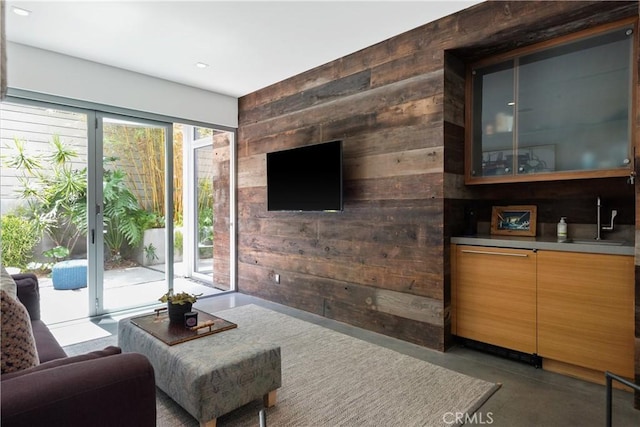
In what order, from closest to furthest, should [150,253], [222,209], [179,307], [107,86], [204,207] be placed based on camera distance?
[179,307]
[107,86]
[150,253]
[222,209]
[204,207]

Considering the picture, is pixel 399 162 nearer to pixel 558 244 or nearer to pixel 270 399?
pixel 558 244

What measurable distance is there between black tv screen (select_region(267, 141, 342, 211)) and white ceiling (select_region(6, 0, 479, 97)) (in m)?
0.97

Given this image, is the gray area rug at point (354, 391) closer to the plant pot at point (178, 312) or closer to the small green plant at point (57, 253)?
the plant pot at point (178, 312)

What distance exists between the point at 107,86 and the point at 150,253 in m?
1.98

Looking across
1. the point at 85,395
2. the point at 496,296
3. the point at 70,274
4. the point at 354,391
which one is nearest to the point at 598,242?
the point at 496,296

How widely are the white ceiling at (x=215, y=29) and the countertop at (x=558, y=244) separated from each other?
6.04ft

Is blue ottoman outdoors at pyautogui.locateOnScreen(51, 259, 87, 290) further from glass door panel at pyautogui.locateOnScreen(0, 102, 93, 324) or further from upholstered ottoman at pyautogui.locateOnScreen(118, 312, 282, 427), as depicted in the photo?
upholstered ottoman at pyautogui.locateOnScreen(118, 312, 282, 427)

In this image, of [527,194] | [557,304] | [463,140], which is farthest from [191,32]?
[557,304]

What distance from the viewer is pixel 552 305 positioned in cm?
254

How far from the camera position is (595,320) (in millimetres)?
2365

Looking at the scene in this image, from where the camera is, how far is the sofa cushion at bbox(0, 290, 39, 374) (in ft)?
4.08

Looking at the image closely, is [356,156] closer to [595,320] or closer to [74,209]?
[595,320]

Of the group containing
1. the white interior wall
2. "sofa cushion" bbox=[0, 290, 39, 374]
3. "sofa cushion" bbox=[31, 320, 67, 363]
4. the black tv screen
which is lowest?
"sofa cushion" bbox=[31, 320, 67, 363]

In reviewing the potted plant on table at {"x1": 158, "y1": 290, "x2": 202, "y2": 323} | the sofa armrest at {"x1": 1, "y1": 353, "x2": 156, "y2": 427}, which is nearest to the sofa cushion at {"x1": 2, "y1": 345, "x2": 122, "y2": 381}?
the sofa armrest at {"x1": 1, "y1": 353, "x2": 156, "y2": 427}
